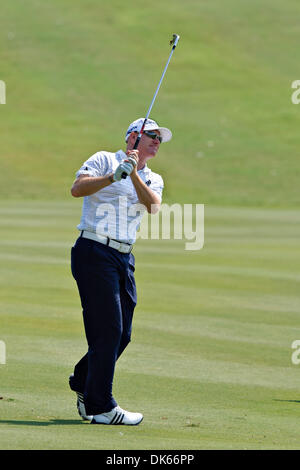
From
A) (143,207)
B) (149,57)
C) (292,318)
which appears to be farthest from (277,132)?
(143,207)

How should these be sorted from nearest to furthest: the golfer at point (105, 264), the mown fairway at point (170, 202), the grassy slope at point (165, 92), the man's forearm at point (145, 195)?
the man's forearm at point (145, 195)
the golfer at point (105, 264)
the mown fairway at point (170, 202)
the grassy slope at point (165, 92)

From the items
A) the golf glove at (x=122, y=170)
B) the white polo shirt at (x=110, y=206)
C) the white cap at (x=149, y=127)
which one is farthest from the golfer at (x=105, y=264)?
the golf glove at (x=122, y=170)

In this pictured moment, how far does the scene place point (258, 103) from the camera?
227 feet

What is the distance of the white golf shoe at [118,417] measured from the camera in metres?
7.27

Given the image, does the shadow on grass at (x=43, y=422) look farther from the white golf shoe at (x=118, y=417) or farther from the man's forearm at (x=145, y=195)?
the man's forearm at (x=145, y=195)

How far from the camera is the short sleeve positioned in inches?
285

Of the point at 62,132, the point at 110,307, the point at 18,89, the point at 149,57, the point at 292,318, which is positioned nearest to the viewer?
the point at 110,307

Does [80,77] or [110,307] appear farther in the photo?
[80,77]

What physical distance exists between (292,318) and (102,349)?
6291 mm

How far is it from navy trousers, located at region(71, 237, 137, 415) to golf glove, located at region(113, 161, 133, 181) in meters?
0.61

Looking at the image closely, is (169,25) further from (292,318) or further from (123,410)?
(123,410)

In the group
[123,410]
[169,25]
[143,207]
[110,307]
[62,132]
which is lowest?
[123,410]

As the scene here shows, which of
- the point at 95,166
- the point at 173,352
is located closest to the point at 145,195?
the point at 95,166

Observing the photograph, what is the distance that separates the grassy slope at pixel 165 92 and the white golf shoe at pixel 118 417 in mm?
39383
